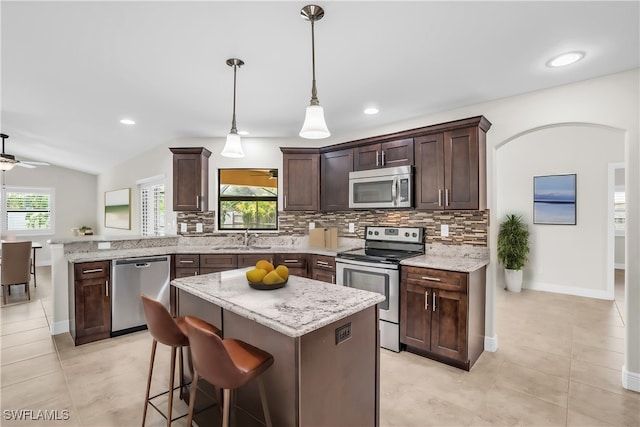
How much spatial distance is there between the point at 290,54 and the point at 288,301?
1.73 meters

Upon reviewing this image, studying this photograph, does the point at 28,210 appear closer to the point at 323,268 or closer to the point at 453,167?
the point at 323,268

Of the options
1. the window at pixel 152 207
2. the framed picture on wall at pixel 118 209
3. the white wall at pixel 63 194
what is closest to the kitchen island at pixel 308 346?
the window at pixel 152 207

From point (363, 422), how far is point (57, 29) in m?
3.11

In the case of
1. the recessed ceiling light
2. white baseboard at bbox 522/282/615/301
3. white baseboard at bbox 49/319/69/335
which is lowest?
white baseboard at bbox 49/319/69/335

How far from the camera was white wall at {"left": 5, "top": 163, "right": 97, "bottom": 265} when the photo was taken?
7.89 meters

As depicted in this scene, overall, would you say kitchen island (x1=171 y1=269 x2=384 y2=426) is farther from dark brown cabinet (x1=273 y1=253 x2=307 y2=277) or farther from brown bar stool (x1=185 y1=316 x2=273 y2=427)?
dark brown cabinet (x1=273 y1=253 x2=307 y2=277)

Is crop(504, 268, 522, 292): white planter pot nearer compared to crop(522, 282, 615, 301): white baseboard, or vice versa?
crop(522, 282, 615, 301): white baseboard

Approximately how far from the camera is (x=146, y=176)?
5.60 m

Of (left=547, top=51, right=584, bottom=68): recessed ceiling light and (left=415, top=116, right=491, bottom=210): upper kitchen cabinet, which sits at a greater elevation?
(left=547, top=51, right=584, bottom=68): recessed ceiling light

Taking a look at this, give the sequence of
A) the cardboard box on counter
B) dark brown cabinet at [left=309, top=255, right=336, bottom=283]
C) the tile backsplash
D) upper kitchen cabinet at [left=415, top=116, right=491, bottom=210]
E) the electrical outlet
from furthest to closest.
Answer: the cardboard box on counter < dark brown cabinet at [left=309, top=255, right=336, bottom=283] < the tile backsplash < upper kitchen cabinet at [left=415, top=116, right=491, bottom=210] < the electrical outlet

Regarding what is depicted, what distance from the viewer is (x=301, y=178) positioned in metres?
4.34

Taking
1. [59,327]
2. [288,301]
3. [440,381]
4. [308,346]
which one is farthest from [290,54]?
[59,327]

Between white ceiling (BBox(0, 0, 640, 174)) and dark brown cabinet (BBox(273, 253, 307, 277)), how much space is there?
1.67 meters

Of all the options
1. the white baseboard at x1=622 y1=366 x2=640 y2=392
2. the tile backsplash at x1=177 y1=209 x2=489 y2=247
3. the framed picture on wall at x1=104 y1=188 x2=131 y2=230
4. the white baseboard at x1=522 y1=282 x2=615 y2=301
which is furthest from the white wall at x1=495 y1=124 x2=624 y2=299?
the framed picture on wall at x1=104 y1=188 x2=131 y2=230
